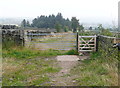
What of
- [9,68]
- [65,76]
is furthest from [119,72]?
[9,68]

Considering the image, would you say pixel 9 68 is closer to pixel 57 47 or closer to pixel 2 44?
pixel 2 44

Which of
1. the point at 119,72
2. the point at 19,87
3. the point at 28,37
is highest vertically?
the point at 28,37

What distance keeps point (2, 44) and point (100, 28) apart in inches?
246

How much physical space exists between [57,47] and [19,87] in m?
6.83

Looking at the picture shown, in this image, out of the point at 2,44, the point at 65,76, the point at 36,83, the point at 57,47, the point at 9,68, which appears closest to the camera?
the point at 36,83

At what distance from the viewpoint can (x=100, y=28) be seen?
976 cm

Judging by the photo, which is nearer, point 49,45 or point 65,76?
point 65,76

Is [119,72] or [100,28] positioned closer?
[119,72]

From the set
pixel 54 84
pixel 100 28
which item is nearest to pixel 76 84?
pixel 54 84

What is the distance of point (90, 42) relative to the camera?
9.49 m

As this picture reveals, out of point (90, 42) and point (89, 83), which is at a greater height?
point (90, 42)

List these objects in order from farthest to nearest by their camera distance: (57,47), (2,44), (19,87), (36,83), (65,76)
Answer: (57,47) → (2,44) → (65,76) → (36,83) → (19,87)

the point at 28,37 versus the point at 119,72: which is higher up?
the point at 28,37

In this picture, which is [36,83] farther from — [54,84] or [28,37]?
[28,37]
